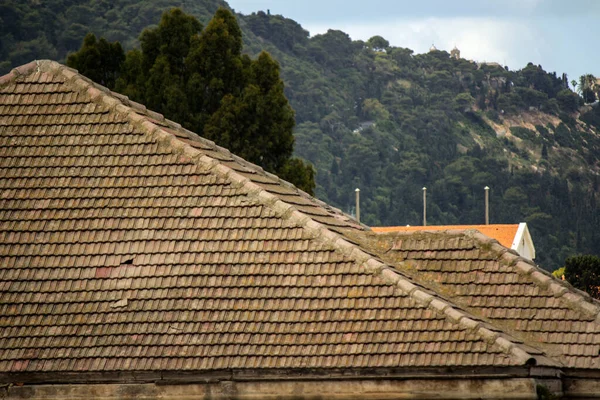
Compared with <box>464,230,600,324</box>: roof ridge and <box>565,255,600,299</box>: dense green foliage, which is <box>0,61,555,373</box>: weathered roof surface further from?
<box>565,255,600,299</box>: dense green foliage

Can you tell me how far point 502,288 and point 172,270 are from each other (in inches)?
139

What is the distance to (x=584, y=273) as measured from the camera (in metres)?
59.2

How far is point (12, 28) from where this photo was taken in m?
121

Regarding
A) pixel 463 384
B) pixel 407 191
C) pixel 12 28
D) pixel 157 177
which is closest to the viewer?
pixel 463 384

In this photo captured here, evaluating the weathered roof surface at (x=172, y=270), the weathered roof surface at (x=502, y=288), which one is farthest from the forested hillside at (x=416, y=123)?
the weathered roof surface at (x=502, y=288)

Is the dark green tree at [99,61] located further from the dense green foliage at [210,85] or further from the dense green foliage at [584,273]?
the dense green foliage at [584,273]

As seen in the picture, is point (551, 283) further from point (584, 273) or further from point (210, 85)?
point (584, 273)

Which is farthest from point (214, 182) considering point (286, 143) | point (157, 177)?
point (286, 143)

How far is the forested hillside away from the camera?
130125 millimetres

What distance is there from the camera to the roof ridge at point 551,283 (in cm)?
1333

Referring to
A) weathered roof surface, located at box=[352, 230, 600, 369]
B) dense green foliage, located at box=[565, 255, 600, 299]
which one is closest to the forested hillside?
dense green foliage, located at box=[565, 255, 600, 299]

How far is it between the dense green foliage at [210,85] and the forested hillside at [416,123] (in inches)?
3254

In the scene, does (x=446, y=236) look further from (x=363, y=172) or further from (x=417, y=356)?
(x=363, y=172)

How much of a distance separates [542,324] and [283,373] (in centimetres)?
286
